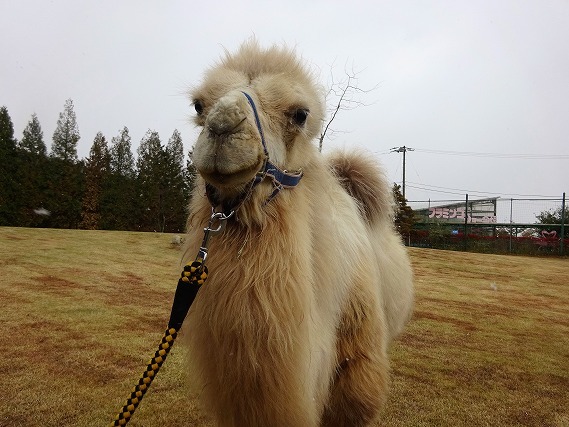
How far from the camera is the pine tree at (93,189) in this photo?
2675 centimetres

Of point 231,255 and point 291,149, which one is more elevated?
point 291,149

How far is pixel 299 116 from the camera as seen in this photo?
1.90 metres

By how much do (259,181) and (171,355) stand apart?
3.55 m

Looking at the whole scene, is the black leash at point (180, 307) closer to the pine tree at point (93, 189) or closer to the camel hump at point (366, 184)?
the camel hump at point (366, 184)

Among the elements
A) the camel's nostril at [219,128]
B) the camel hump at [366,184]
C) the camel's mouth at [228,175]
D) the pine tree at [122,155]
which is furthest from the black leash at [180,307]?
the pine tree at [122,155]

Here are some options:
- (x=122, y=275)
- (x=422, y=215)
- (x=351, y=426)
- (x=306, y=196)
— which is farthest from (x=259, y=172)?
(x=422, y=215)

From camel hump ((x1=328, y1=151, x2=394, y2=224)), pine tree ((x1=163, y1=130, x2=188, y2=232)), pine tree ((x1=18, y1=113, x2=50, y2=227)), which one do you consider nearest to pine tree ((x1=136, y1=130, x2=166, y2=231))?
pine tree ((x1=163, y1=130, x2=188, y2=232))

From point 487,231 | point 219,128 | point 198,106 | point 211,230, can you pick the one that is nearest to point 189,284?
point 211,230

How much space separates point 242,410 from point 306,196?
3.02 ft

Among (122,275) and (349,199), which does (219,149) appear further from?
(122,275)

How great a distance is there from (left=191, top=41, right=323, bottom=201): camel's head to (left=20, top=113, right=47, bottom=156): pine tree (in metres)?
35.5

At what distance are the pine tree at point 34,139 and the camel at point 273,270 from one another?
3558 centimetres

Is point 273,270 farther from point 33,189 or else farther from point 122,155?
point 122,155

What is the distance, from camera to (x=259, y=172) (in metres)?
1.65
